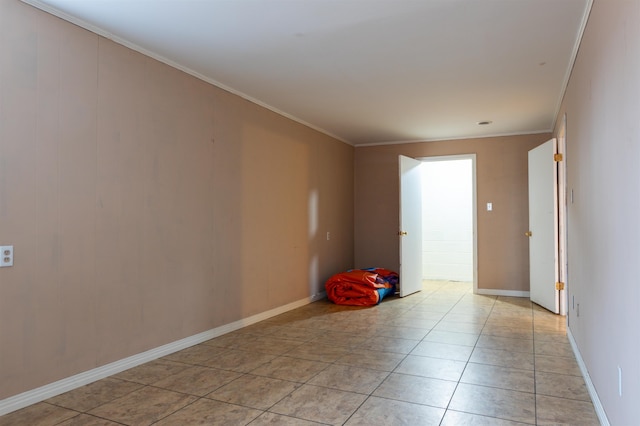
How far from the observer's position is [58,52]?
2.80 m

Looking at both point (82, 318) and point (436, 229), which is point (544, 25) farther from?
point (436, 229)

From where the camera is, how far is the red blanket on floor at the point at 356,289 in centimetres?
573

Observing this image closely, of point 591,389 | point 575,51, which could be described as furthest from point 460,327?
point 575,51

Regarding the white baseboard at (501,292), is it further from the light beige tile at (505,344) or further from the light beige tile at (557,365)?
the light beige tile at (557,365)

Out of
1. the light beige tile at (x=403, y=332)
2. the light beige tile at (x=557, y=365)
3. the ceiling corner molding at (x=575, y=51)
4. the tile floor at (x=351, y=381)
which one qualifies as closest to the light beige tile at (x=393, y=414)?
the tile floor at (x=351, y=381)

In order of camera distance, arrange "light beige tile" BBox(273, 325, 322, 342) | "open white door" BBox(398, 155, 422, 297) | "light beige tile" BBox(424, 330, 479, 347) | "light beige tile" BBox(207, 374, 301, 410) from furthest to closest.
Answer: "open white door" BBox(398, 155, 422, 297) < "light beige tile" BBox(273, 325, 322, 342) < "light beige tile" BBox(424, 330, 479, 347) < "light beige tile" BBox(207, 374, 301, 410)

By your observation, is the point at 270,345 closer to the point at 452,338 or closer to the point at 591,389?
the point at 452,338

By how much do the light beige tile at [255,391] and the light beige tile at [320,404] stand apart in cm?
7

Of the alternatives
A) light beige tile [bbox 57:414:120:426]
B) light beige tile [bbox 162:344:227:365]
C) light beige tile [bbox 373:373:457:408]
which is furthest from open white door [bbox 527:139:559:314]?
light beige tile [bbox 57:414:120:426]

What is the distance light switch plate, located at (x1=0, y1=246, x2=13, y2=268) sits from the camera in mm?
2484

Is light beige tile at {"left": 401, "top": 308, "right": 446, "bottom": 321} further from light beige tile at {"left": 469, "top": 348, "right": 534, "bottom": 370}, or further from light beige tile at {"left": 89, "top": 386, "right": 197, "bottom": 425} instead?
light beige tile at {"left": 89, "top": 386, "right": 197, "bottom": 425}

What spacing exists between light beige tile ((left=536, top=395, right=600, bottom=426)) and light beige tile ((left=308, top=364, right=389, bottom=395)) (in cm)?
99

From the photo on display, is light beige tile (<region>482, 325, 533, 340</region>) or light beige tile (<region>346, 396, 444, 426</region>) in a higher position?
light beige tile (<region>482, 325, 533, 340</region>)

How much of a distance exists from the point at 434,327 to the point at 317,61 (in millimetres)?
2850
